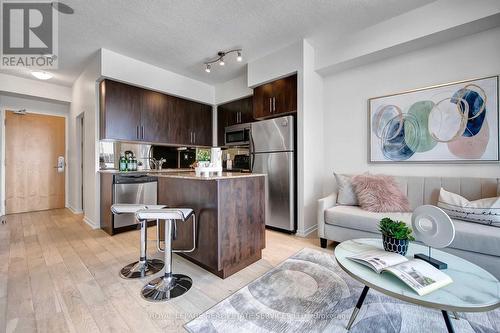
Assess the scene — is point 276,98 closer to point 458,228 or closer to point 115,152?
point 458,228

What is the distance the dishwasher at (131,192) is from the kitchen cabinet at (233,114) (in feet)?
5.73

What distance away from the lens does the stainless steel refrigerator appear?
3.12 metres

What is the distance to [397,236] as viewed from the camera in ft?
4.36

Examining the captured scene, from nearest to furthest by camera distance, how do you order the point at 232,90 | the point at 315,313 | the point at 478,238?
the point at 315,313 < the point at 478,238 < the point at 232,90

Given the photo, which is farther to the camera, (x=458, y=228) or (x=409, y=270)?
(x=458, y=228)

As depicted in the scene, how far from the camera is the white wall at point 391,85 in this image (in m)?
2.29

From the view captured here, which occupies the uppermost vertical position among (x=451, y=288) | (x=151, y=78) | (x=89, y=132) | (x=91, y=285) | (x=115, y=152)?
(x=151, y=78)

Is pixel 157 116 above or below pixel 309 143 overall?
above

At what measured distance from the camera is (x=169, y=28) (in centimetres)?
265

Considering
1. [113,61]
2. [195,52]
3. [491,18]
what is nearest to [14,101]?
[113,61]

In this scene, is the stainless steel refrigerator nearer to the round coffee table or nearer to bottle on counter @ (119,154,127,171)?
the round coffee table

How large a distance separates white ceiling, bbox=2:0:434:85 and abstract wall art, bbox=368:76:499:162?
3.26ft

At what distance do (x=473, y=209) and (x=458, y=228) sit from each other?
0.84 feet

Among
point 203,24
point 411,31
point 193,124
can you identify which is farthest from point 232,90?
point 411,31
